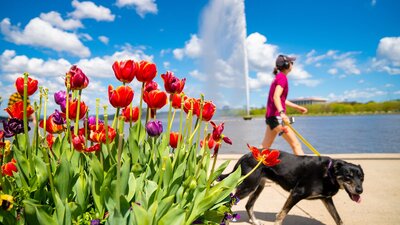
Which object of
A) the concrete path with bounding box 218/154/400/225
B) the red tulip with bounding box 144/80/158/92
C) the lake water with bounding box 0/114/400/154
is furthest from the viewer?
the lake water with bounding box 0/114/400/154

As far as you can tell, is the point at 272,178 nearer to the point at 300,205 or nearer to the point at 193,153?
the point at 300,205

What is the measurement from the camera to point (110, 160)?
6.09 feet

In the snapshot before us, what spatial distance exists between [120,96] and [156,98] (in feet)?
0.98

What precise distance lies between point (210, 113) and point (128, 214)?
0.77 m

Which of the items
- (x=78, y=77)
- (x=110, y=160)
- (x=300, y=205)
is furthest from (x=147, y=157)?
(x=300, y=205)

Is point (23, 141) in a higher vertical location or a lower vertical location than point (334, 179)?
higher

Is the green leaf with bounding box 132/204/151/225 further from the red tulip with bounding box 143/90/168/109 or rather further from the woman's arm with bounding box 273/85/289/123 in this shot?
the woman's arm with bounding box 273/85/289/123

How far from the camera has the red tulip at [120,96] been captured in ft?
5.12

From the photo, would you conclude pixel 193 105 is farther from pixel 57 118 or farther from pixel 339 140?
pixel 339 140

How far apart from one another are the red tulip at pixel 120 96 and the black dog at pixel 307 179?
1.98 metres

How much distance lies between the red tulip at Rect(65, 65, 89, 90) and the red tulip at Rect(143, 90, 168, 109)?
34 cm

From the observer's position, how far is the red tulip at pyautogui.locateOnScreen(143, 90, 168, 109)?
5.95 ft

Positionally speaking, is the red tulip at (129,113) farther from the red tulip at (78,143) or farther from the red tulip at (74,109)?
the red tulip at (78,143)

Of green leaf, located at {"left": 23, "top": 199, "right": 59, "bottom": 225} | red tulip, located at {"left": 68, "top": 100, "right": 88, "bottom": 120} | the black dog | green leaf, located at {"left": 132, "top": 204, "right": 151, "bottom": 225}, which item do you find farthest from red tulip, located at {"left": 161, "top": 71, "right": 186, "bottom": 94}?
the black dog
